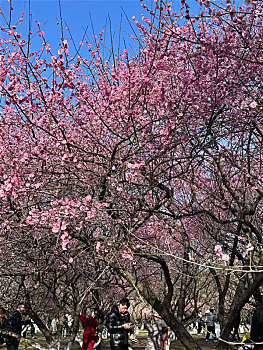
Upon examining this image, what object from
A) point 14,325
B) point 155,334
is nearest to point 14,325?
point 14,325

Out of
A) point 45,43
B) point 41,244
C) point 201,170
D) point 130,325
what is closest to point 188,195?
point 201,170

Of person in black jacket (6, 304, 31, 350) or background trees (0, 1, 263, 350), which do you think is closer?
background trees (0, 1, 263, 350)

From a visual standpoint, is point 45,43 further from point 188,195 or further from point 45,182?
point 188,195

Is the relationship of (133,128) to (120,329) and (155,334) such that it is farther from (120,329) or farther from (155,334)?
(155,334)

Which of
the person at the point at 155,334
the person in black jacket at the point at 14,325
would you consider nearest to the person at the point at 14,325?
the person in black jacket at the point at 14,325

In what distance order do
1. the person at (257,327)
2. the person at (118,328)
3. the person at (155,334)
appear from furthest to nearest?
the person at (155,334) → the person at (118,328) → the person at (257,327)

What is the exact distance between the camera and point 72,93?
672 cm

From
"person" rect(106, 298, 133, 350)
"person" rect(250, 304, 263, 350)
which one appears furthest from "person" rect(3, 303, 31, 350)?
"person" rect(250, 304, 263, 350)

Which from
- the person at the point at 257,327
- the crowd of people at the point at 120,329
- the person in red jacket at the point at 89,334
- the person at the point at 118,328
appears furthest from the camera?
the person in red jacket at the point at 89,334

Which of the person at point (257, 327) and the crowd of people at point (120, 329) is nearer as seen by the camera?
the person at point (257, 327)

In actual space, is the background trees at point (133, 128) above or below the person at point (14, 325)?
above

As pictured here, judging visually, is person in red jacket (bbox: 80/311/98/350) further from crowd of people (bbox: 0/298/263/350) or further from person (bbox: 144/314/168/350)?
person (bbox: 144/314/168/350)

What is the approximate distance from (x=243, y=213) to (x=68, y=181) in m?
2.73

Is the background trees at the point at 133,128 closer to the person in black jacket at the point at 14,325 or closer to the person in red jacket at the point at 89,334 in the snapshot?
the person in red jacket at the point at 89,334
